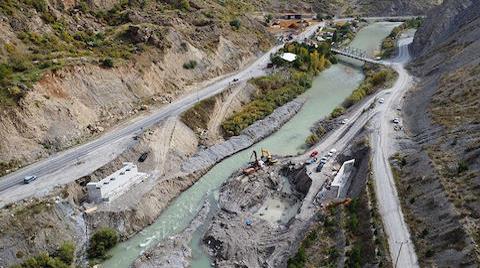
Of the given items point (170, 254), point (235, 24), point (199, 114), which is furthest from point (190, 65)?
point (170, 254)

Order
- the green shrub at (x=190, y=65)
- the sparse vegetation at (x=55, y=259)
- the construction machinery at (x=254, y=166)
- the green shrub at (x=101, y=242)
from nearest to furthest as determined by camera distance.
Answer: the sparse vegetation at (x=55, y=259) → the green shrub at (x=101, y=242) → the construction machinery at (x=254, y=166) → the green shrub at (x=190, y=65)

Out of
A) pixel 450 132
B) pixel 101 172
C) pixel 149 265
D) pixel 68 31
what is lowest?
pixel 149 265

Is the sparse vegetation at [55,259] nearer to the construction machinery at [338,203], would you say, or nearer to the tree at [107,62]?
the construction machinery at [338,203]

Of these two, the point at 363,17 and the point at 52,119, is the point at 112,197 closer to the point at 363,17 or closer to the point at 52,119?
the point at 52,119

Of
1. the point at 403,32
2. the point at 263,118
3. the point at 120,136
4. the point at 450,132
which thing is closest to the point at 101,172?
the point at 120,136

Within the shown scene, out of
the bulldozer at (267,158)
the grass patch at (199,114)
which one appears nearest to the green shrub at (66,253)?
the bulldozer at (267,158)
